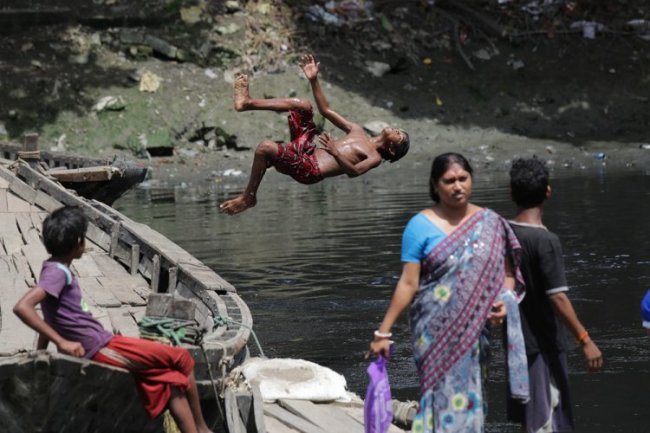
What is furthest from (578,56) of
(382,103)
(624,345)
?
(624,345)

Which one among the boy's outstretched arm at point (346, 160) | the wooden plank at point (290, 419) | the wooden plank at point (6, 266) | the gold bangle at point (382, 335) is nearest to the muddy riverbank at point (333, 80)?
the wooden plank at point (6, 266)

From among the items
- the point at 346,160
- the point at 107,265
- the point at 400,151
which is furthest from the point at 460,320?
the point at 107,265

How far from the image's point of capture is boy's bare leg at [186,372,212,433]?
20.7ft

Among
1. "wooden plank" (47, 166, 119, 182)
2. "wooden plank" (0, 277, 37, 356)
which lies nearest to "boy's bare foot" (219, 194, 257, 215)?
"wooden plank" (0, 277, 37, 356)

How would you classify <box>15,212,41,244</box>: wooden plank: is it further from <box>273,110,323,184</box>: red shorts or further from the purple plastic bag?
the purple plastic bag

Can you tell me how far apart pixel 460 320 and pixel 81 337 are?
1.84 m

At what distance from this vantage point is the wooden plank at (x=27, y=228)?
10.2 metres

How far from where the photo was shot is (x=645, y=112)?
24.0m

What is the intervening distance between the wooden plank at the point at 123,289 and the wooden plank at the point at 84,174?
355cm

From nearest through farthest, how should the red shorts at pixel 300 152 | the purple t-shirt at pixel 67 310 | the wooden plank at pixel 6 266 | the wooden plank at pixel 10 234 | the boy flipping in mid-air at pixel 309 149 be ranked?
the purple t-shirt at pixel 67 310
the boy flipping in mid-air at pixel 309 149
the red shorts at pixel 300 152
the wooden plank at pixel 6 266
the wooden plank at pixel 10 234

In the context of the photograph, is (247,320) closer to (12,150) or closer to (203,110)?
(12,150)

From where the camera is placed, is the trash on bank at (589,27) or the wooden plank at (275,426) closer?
the wooden plank at (275,426)

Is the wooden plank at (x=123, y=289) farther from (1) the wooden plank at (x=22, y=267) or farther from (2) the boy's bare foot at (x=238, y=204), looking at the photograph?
(2) the boy's bare foot at (x=238, y=204)

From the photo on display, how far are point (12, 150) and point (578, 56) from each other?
45.3 feet
